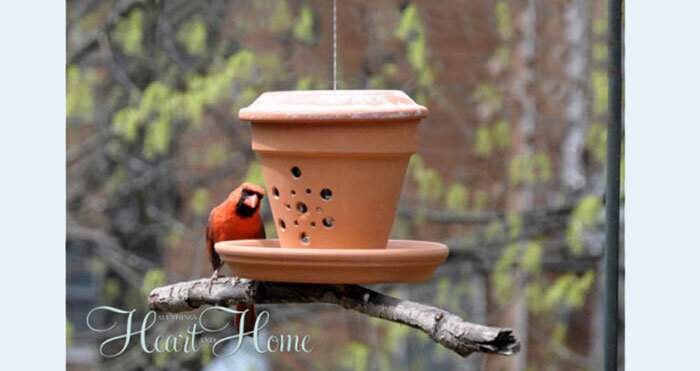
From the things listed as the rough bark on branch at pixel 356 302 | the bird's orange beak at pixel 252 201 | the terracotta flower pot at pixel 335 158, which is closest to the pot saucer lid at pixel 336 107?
Answer: the terracotta flower pot at pixel 335 158

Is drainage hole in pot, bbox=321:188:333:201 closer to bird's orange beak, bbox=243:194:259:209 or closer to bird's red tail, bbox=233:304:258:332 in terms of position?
bird's orange beak, bbox=243:194:259:209

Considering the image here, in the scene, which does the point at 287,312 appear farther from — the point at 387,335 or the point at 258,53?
the point at 258,53

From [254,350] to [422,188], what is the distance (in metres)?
1.25

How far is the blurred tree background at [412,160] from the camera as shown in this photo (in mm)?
5262

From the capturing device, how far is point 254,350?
557cm

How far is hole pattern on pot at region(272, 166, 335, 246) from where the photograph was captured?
2332 mm

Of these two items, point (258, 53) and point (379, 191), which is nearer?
point (379, 191)

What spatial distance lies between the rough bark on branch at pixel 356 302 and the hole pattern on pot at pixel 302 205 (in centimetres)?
15

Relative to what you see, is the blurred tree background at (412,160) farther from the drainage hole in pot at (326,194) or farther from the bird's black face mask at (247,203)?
the drainage hole in pot at (326,194)

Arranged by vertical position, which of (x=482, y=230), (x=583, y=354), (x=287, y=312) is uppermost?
(x=482, y=230)

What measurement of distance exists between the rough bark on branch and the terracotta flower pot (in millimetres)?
127

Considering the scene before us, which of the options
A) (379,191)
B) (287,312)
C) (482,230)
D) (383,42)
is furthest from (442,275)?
(379,191)

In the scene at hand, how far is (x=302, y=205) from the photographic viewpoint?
2.36 meters

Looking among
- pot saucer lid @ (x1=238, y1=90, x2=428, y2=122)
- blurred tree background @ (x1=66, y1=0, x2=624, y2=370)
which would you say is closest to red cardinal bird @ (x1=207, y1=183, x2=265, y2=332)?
pot saucer lid @ (x1=238, y1=90, x2=428, y2=122)
